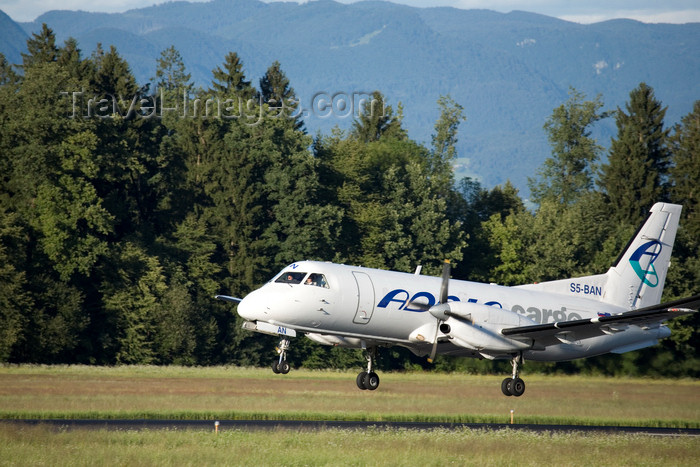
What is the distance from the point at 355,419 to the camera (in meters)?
41.4

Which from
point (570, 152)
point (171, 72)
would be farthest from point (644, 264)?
point (171, 72)

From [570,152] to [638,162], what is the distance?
52.6ft

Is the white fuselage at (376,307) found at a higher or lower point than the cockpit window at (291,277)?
lower

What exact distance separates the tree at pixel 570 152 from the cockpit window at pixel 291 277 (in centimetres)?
6827

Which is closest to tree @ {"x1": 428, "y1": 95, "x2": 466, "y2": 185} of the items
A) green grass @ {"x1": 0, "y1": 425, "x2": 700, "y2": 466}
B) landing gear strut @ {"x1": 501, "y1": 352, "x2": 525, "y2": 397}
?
green grass @ {"x1": 0, "y1": 425, "x2": 700, "y2": 466}

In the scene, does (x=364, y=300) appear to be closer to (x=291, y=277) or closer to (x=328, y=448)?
(x=291, y=277)

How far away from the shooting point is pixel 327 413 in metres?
41.6

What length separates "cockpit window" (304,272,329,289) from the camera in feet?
90.5

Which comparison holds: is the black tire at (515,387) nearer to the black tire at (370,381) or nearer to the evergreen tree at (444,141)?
the black tire at (370,381)

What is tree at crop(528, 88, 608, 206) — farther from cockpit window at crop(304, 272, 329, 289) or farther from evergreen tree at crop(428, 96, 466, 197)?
cockpit window at crop(304, 272, 329, 289)

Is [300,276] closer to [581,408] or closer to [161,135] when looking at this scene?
[581,408]

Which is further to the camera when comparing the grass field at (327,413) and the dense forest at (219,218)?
the dense forest at (219,218)

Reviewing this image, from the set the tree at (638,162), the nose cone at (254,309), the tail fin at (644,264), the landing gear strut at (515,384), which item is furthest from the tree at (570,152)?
the nose cone at (254,309)

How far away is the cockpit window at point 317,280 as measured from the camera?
2758 centimetres
